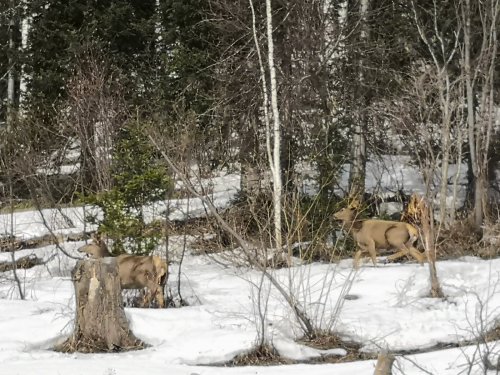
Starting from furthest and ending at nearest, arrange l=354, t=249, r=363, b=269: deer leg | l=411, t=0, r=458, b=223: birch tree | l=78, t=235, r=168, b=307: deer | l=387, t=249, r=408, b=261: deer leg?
l=411, t=0, r=458, b=223: birch tree
l=387, t=249, r=408, b=261: deer leg
l=354, t=249, r=363, b=269: deer leg
l=78, t=235, r=168, b=307: deer

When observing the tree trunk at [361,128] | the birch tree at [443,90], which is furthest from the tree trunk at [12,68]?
the birch tree at [443,90]

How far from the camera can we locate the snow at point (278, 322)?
7.71 metres

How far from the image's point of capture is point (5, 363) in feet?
25.5

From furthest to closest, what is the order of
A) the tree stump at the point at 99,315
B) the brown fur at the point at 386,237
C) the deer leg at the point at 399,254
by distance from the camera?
1. the deer leg at the point at 399,254
2. the brown fur at the point at 386,237
3. the tree stump at the point at 99,315

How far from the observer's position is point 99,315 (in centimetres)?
848

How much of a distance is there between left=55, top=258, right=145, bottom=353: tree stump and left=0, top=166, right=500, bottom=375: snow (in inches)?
8.2

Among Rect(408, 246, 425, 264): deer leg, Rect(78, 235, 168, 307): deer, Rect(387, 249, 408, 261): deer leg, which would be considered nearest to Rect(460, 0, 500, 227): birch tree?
Rect(387, 249, 408, 261): deer leg

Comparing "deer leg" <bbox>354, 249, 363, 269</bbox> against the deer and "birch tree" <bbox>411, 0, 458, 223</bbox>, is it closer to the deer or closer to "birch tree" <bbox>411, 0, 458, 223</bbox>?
"birch tree" <bbox>411, 0, 458, 223</bbox>

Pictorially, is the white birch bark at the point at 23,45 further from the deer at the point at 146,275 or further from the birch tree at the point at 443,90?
the deer at the point at 146,275

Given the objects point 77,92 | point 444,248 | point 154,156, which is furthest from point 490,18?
point 77,92

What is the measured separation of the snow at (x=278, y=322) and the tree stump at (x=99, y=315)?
0.21 metres

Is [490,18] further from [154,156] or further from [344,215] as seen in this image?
[154,156]

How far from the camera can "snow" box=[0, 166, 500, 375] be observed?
7711mm

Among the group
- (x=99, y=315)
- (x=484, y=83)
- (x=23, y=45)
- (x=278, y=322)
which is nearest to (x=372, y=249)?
(x=278, y=322)
